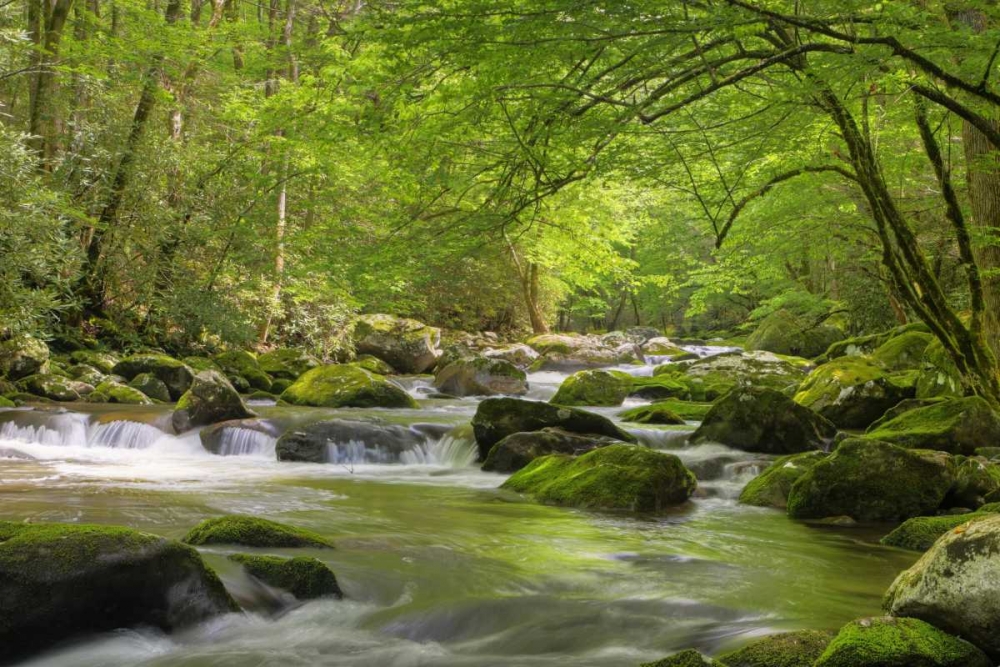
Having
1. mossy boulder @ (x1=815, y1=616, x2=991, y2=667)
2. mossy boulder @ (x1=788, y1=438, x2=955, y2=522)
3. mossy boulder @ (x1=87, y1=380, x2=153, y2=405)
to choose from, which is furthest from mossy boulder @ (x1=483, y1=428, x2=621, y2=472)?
mossy boulder @ (x1=87, y1=380, x2=153, y2=405)

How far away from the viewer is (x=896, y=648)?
126 inches

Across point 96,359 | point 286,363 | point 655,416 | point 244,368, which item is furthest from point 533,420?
point 96,359

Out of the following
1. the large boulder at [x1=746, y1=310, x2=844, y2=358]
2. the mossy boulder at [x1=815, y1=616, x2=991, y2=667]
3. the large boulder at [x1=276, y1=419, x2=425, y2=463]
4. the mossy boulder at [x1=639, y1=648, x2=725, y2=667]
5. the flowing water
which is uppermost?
the large boulder at [x1=746, y1=310, x2=844, y2=358]

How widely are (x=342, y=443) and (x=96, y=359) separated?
27.2ft

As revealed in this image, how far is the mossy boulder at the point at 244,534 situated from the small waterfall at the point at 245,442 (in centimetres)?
589

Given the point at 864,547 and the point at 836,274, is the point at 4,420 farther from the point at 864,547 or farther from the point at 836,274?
the point at 836,274

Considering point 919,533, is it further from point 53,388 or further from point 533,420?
point 53,388

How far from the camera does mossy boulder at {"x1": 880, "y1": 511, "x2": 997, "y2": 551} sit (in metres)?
6.09

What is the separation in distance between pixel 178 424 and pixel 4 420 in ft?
8.39

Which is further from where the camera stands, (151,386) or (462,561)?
(151,386)

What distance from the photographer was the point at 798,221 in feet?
35.9

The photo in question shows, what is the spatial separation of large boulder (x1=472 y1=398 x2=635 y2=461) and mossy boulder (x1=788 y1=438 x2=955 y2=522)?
3281 millimetres

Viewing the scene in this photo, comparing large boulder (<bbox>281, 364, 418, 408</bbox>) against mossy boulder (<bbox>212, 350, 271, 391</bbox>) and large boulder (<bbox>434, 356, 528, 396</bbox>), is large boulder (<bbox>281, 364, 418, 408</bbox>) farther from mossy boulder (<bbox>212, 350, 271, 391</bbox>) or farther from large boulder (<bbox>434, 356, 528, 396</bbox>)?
large boulder (<bbox>434, 356, 528, 396</bbox>)

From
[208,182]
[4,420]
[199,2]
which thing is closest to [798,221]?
[4,420]
